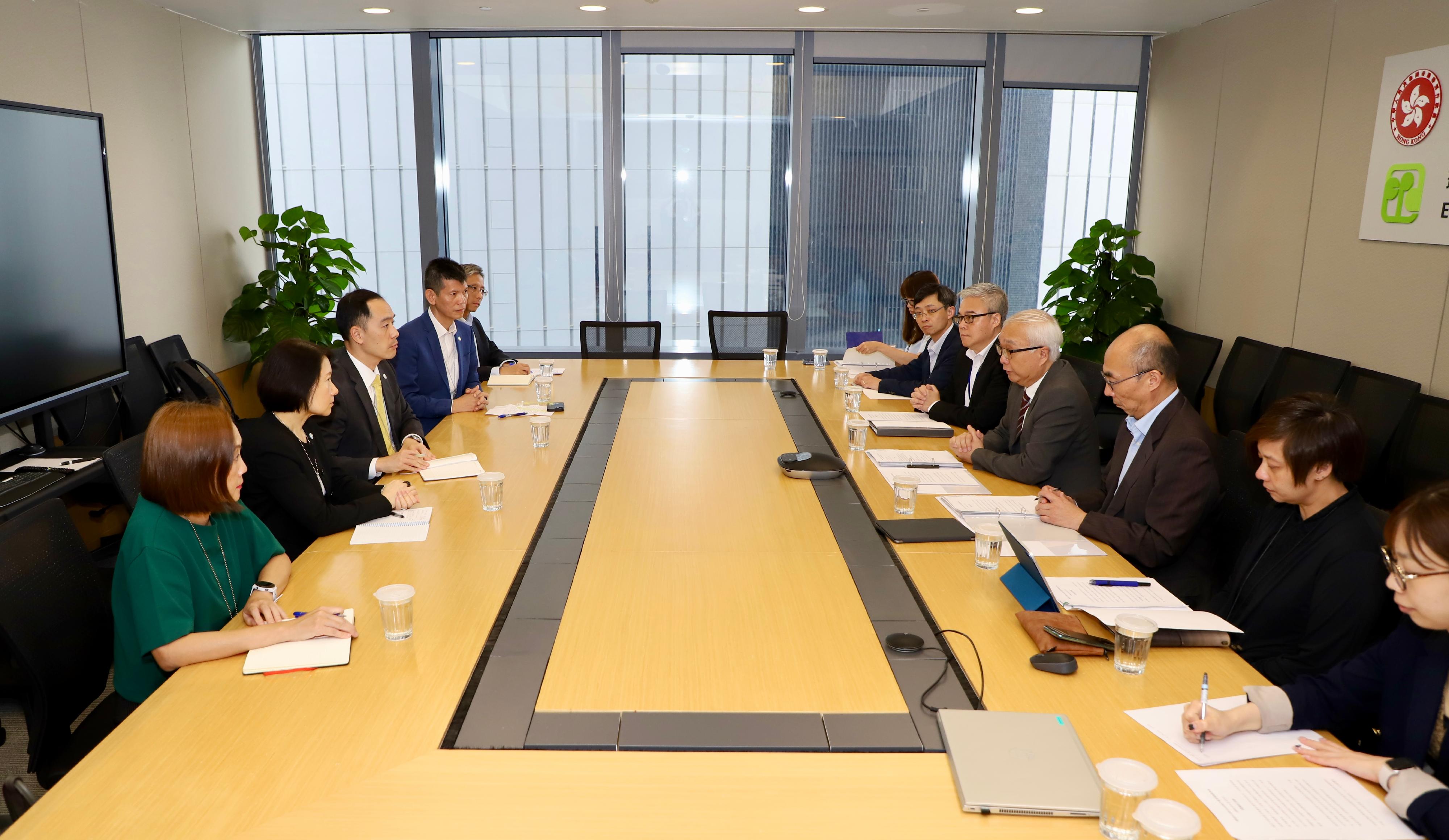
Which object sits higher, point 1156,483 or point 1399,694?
point 1156,483

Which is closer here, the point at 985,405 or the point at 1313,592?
the point at 1313,592

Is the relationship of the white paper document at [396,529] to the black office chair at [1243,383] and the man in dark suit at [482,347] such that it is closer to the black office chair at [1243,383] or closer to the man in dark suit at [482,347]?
the man in dark suit at [482,347]

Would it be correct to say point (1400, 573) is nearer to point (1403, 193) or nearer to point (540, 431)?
point (540, 431)

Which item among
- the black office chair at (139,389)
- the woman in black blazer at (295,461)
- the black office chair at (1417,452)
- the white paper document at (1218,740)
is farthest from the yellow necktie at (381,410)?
the black office chair at (1417,452)

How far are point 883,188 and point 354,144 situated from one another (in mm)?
4085

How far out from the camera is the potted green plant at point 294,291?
20.9 ft

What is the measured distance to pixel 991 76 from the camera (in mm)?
7023

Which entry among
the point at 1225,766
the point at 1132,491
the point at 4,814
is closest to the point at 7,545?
the point at 4,814

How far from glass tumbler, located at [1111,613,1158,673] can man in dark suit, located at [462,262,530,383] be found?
13.1 feet

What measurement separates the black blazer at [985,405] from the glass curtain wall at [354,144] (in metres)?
4.67

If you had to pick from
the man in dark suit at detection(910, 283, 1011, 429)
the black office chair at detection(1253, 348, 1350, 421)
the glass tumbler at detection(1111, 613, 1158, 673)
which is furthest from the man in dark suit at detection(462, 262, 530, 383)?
the black office chair at detection(1253, 348, 1350, 421)

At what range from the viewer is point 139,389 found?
5297 mm

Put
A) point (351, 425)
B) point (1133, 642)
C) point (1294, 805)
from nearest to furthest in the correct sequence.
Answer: point (1294, 805) < point (1133, 642) < point (351, 425)

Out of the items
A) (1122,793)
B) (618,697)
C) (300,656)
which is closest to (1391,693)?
(1122,793)
